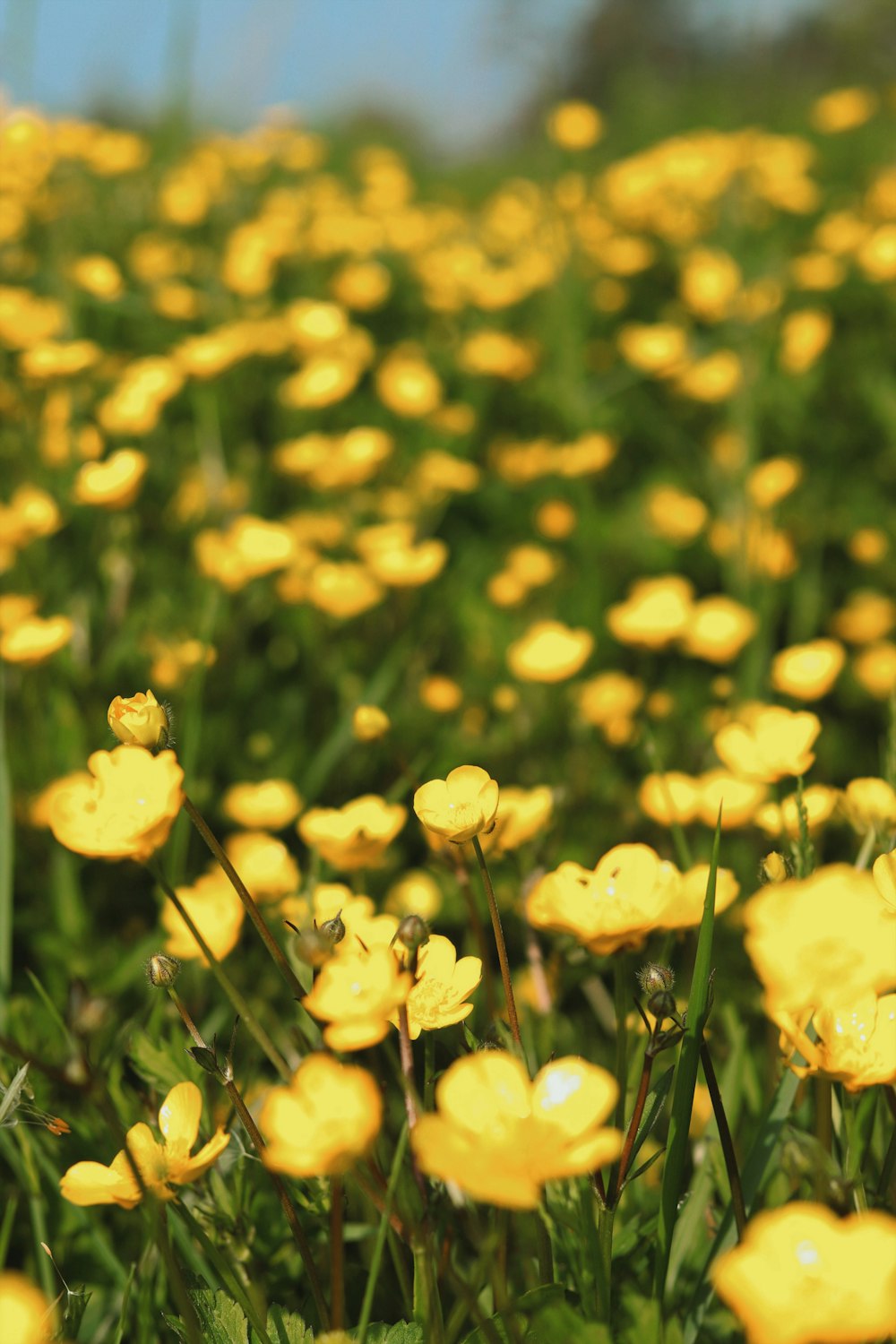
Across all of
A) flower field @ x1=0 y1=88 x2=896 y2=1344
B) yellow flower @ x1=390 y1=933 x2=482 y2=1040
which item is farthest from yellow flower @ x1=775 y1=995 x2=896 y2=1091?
yellow flower @ x1=390 y1=933 x2=482 y2=1040

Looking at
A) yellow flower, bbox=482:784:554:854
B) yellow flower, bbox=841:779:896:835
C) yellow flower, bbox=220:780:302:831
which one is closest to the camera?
yellow flower, bbox=841:779:896:835

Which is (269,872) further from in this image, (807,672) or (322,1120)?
(807,672)

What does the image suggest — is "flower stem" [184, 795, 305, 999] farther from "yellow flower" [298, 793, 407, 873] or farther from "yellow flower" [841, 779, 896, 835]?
"yellow flower" [841, 779, 896, 835]

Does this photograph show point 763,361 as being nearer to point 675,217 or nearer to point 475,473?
point 475,473

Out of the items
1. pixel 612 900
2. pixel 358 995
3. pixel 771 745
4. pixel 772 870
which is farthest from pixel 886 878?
pixel 358 995

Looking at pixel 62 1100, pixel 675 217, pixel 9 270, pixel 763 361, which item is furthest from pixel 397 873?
pixel 675 217
